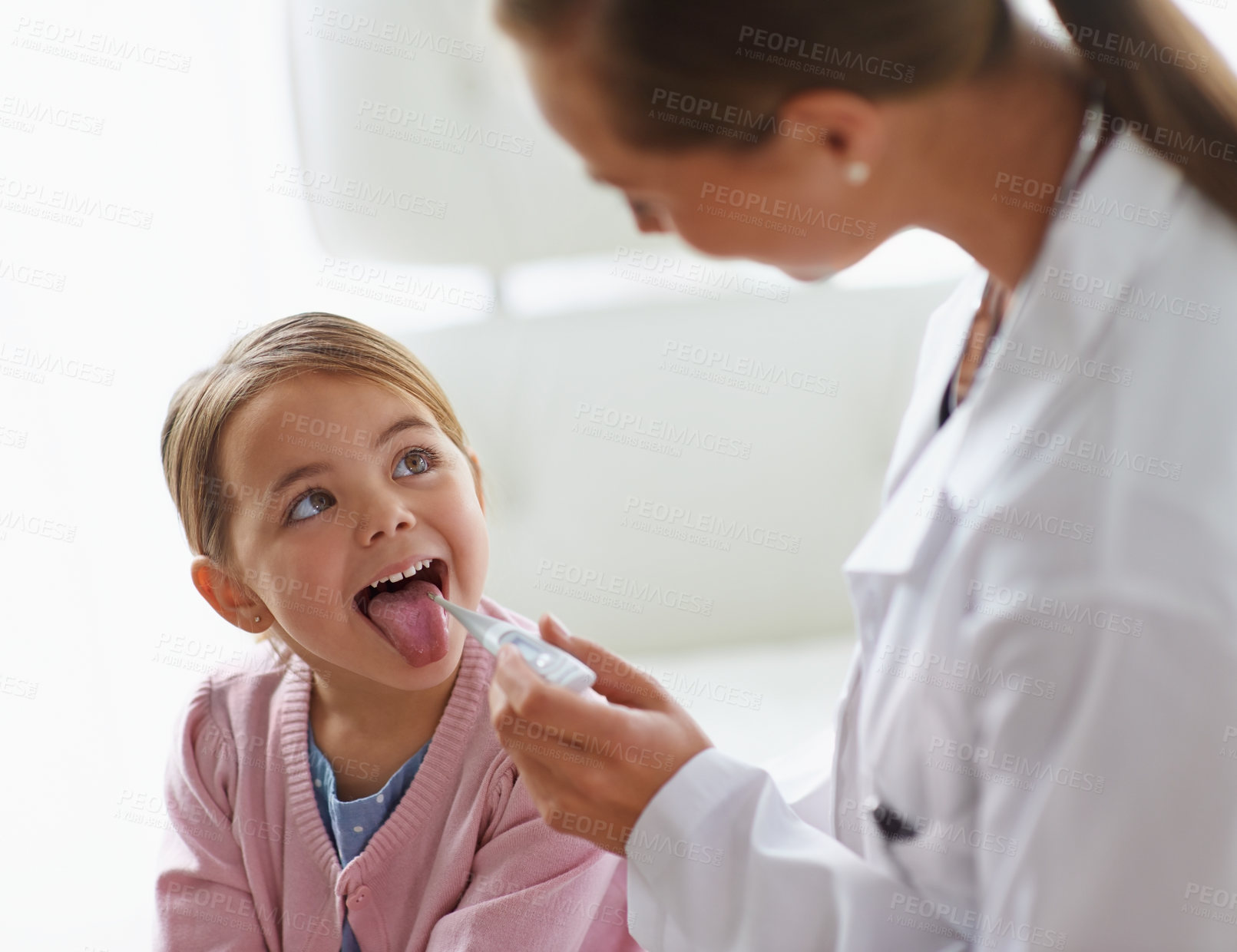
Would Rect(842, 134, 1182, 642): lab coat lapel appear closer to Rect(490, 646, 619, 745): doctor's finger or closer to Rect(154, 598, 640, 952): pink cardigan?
Rect(490, 646, 619, 745): doctor's finger

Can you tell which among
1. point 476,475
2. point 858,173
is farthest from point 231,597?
point 858,173

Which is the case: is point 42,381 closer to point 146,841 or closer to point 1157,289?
point 146,841

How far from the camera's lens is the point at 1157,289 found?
664 millimetres

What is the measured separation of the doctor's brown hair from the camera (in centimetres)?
62

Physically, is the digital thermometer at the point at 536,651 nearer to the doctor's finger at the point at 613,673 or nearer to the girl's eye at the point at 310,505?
the doctor's finger at the point at 613,673

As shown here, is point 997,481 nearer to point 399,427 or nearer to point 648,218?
point 648,218

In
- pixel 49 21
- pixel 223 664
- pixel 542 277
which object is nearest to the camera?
pixel 223 664

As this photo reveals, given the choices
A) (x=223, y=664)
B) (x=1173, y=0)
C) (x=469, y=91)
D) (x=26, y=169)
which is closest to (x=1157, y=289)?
(x=1173, y=0)

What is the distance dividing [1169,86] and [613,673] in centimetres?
56

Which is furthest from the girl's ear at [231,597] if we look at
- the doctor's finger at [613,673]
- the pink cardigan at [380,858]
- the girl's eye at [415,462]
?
the doctor's finger at [613,673]

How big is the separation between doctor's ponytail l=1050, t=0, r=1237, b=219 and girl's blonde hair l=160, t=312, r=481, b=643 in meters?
0.67

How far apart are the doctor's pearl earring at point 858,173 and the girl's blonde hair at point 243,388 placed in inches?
20.9

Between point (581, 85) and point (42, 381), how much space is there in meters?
1.16

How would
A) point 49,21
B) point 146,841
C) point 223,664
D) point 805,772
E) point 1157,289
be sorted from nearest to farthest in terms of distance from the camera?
point 1157,289
point 805,772
point 223,664
point 49,21
point 146,841
